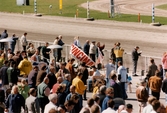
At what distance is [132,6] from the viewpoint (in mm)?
61906

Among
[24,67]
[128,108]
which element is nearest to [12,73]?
[24,67]

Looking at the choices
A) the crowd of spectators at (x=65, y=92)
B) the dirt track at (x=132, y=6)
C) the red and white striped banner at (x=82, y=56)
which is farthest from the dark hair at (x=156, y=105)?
the dirt track at (x=132, y=6)

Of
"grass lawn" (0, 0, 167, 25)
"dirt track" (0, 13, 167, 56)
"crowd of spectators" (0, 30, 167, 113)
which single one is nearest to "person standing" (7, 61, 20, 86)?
"crowd of spectators" (0, 30, 167, 113)

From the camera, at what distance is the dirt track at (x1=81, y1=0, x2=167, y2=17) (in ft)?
186

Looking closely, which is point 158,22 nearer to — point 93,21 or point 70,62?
point 93,21

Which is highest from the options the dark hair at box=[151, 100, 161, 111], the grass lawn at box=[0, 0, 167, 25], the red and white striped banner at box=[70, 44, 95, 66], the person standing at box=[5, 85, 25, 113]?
the grass lawn at box=[0, 0, 167, 25]

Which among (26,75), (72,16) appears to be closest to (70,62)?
(26,75)

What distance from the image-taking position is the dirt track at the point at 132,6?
2227 inches

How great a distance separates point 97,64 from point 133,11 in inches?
1136

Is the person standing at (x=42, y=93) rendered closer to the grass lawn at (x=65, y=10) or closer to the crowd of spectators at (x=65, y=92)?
the crowd of spectators at (x=65, y=92)

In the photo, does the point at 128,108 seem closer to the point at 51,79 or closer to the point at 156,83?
the point at 51,79

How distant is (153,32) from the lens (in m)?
44.9

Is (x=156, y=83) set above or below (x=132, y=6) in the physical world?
below

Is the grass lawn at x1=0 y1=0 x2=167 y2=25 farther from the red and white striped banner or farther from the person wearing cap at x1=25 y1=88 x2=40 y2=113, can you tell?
the person wearing cap at x1=25 y1=88 x2=40 y2=113
